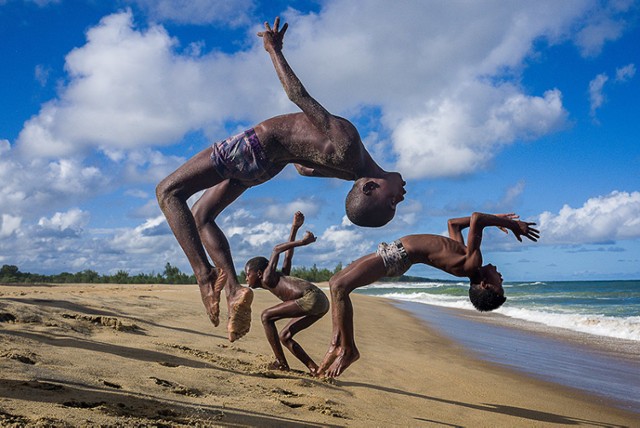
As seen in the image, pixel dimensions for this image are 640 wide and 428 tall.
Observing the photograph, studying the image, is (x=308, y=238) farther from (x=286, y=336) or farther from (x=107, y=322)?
(x=107, y=322)

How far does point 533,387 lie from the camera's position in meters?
8.81

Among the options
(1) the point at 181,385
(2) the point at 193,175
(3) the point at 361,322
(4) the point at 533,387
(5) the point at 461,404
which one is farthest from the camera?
(3) the point at 361,322

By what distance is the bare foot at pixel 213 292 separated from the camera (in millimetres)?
3705

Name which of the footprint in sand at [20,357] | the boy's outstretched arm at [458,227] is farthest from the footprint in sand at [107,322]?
the boy's outstretched arm at [458,227]

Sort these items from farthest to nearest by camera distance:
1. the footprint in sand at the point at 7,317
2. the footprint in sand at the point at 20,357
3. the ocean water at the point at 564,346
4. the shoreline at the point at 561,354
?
the ocean water at the point at 564,346 < the shoreline at the point at 561,354 < the footprint in sand at the point at 7,317 < the footprint in sand at the point at 20,357

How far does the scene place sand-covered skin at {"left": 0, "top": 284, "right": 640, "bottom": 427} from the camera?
4723 millimetres

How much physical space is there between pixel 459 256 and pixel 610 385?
641 centimetres

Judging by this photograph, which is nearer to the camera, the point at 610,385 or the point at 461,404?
the point at 461,404

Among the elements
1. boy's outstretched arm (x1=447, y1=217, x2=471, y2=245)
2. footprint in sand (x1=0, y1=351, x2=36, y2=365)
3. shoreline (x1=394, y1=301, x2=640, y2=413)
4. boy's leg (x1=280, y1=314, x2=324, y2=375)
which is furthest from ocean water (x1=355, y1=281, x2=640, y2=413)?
footprint in sand (x1=0, y1=351, x2=36, y2=365)

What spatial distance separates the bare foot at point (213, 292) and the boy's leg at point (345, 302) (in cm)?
91

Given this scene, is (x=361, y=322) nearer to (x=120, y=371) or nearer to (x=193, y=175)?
(x=120, y=371)

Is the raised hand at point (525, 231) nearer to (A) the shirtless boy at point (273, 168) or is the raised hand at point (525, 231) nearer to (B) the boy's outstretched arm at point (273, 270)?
(A) the shirtless boy at point (273, 168)

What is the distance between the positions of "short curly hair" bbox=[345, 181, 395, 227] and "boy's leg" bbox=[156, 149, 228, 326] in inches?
32.4

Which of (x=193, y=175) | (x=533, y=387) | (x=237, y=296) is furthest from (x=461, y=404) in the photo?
(x=193, y=175)
